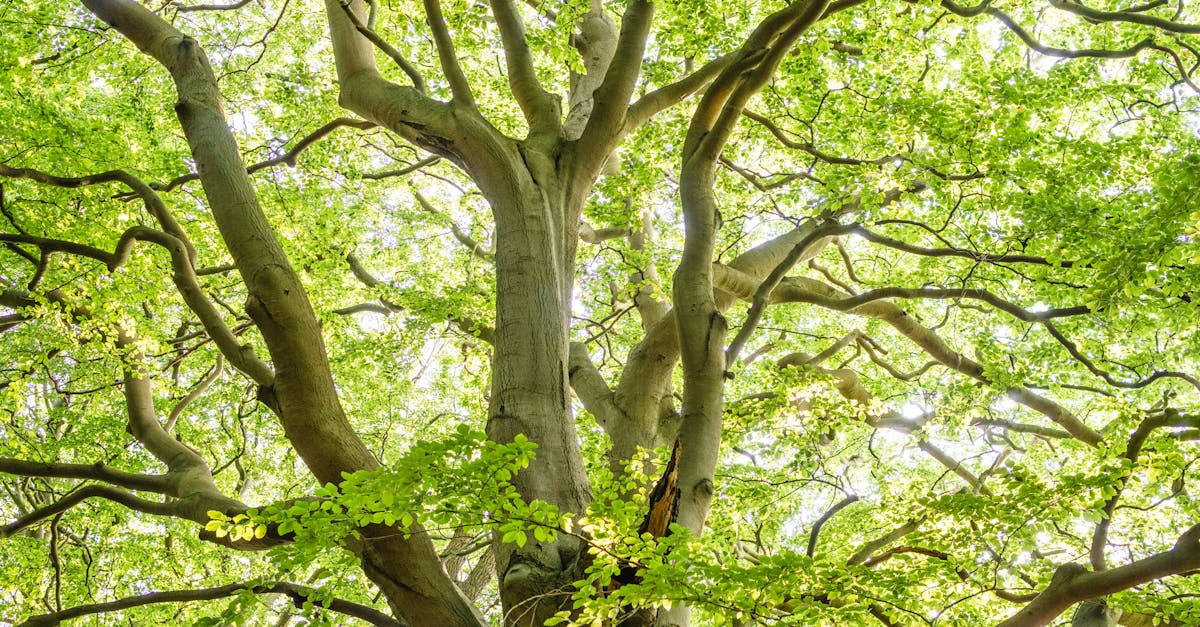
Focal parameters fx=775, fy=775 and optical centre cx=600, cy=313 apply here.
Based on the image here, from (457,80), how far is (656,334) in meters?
2.58

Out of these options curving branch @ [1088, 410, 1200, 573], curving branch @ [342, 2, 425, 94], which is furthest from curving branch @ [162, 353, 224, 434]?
curving branch @ [1088, 410, 1200, 573]

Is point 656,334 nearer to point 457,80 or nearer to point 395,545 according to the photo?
point 457,80

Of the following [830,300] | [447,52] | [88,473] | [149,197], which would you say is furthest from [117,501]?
[830,300]

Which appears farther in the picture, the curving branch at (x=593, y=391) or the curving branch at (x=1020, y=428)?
the curving branch at (x=1020, y=428)

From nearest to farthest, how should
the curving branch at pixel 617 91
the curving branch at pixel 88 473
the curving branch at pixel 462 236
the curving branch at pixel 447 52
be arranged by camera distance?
the curving branch at pixel 88 473 → the curving branch at pixel 447 52 → the curving branch at pixel 617 91 → the curving branch at pixel 462 236

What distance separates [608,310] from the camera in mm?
11586

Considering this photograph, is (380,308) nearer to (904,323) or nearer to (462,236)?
(462,236)

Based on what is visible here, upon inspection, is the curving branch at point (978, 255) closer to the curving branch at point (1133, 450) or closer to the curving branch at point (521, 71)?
the curving branch at point (1133, 450)

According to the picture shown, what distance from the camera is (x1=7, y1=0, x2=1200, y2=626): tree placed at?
373 cm

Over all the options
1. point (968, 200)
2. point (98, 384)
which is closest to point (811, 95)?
point (968, 200)

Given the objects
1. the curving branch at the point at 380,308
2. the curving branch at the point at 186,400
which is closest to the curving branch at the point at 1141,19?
the curving branch at the point at 380,308

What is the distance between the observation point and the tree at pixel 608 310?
3732mm

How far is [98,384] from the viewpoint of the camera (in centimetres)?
923

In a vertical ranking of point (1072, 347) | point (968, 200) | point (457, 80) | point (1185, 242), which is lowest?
point (1185, 242)
